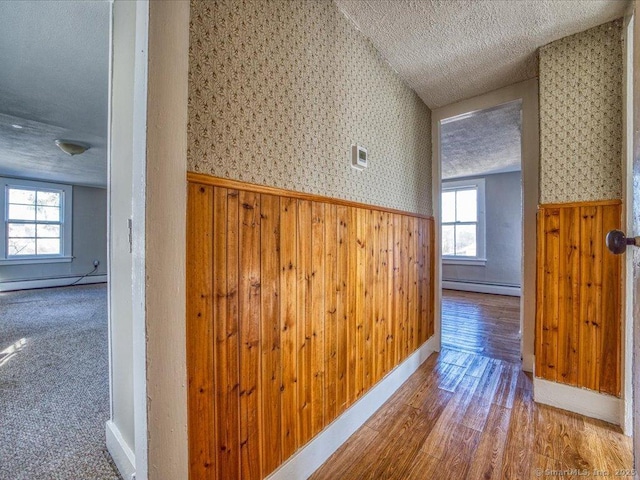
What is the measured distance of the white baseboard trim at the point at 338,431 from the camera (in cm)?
131

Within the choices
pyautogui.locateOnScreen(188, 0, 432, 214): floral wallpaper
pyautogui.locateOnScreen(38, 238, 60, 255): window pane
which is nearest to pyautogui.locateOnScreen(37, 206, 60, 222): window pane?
pyautogui.locateOnScreen(38, 238, 60, 255): window pane

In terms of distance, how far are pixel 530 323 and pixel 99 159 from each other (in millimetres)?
6332

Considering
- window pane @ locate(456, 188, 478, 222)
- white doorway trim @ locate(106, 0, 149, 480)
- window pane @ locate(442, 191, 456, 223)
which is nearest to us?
white doorway trim @ locate(106, 0, 149, 480)

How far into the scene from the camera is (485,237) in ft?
18.9

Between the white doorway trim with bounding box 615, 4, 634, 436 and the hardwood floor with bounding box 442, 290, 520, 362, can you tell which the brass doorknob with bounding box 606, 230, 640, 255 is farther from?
the hardwood floor with bounding box 442, 290, 520, 362

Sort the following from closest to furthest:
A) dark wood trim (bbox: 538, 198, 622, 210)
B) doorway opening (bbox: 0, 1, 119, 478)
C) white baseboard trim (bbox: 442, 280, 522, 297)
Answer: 1. doorway opening (bbox: 0, 1, 119, 478)
2. dark wood trim (bbox: 538, 198, 622, 210)
3. white baseboard trim (bbox: 442, 280, 522, 297)

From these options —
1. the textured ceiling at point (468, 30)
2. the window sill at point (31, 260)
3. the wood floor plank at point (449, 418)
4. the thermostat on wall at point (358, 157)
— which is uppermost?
the textured ceiling at point (468, 30)

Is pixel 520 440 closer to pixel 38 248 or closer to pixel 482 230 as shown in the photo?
pixel 482 230

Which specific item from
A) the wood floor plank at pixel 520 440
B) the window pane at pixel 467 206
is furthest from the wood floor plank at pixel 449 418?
the window pane at pixel 467 206

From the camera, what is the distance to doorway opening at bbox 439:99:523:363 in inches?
135

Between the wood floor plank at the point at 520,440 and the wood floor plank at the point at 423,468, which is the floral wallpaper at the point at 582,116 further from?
the wood floor plank at the point at 423,468

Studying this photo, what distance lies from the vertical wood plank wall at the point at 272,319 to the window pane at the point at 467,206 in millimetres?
4855

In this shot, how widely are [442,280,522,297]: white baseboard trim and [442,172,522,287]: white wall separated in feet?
0.25

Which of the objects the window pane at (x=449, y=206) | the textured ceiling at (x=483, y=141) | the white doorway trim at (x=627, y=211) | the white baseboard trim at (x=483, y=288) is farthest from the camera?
the window pane at (x=449, y=206)
